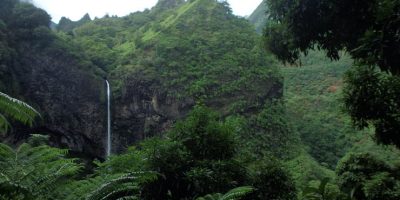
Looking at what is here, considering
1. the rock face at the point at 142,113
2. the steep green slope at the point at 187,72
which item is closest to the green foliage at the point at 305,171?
the steep green slope at the point at 187,72

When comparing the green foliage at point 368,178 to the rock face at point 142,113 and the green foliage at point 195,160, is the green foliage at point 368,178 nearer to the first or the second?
the green foliage at point 195,160

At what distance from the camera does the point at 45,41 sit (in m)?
29.1

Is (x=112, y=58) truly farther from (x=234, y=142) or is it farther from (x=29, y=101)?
(x=234, y=142)

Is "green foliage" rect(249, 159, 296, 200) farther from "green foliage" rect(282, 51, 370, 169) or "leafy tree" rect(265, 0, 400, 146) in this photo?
"green foliage" rect(282, 51, 370, 169)

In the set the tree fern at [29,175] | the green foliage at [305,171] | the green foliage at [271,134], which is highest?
the tree fern at [29,175]

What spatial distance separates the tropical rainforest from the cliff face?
→ 0.10 metres

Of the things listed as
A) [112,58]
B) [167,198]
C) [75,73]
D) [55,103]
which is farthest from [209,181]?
[112,58]

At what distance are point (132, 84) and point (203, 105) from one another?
64.4 ft

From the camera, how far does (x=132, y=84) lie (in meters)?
30.4

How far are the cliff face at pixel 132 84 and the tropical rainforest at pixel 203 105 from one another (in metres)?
0.10

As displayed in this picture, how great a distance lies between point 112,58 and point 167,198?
27.8m

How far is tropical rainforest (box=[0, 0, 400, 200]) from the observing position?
6.27 m

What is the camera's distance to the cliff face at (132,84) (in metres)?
26.9

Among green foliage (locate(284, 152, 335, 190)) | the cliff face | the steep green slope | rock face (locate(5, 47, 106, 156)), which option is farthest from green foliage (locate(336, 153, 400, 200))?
rock face (locate(5, 47, 106, 156))
